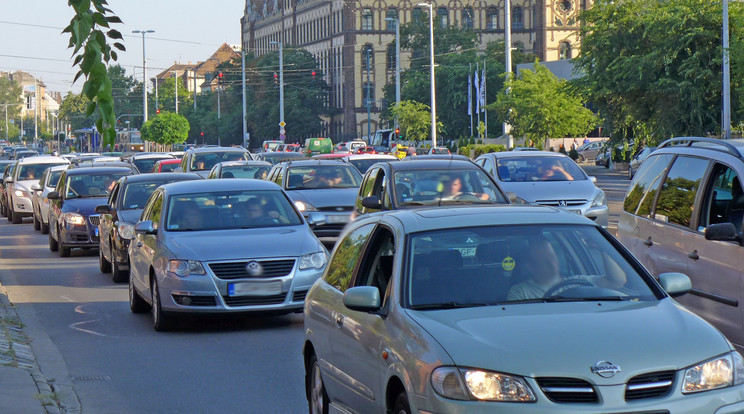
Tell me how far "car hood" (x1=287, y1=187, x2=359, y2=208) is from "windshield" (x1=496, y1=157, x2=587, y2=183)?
2.81 metres

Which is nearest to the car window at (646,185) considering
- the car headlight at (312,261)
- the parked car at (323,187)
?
the car headlight at (312,261)

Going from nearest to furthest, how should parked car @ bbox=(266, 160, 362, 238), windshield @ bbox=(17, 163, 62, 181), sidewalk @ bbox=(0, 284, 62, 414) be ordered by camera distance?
sidewalk @ bbox=(0, 284, 62, 414) < parked car @ bbox=(266, 160, 362, 238) < windshield @ bbox=(17, 163, 62, 181)

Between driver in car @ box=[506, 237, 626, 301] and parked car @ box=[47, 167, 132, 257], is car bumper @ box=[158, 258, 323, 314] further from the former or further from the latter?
parked car @ box=[47, 167, 132, 257]

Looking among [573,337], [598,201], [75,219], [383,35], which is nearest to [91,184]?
[75,219]

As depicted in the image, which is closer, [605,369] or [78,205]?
[605,369]

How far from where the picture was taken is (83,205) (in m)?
22.8

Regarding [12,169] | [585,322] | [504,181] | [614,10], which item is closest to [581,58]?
[614,10]

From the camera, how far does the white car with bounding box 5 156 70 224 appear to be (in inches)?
1394

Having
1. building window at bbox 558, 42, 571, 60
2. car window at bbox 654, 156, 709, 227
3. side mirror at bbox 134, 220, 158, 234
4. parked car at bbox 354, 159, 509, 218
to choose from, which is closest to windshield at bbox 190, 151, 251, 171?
parked car at bbox 354, 159, 509, 218

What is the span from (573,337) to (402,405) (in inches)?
34.5

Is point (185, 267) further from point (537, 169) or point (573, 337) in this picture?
point (537, 169)

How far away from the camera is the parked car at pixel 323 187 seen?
72.2 feet

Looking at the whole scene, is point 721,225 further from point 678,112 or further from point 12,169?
point 678,112

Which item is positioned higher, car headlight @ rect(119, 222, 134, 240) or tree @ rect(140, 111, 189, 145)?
tree @ rect(140, 111, 189, 145)
